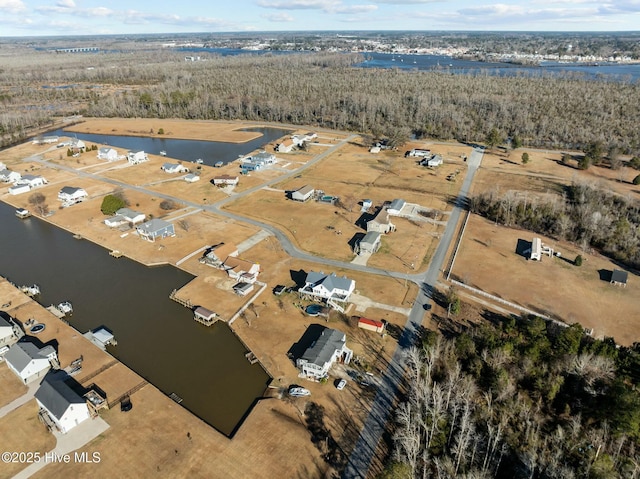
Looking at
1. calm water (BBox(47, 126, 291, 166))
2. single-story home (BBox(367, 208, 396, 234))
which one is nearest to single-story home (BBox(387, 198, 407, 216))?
single-story home (BBox(367, 208, 396, 234))

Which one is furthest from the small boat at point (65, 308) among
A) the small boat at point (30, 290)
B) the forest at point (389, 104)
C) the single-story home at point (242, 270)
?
the forest at point (389, 104)

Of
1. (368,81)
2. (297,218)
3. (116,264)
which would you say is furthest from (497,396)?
(368,81)

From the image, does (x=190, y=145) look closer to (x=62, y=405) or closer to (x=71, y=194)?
(x=71, y=194)

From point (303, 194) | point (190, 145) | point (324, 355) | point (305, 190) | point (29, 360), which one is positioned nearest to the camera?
point (29, 360)

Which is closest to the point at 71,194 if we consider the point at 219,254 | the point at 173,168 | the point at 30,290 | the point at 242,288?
the point at 173,168

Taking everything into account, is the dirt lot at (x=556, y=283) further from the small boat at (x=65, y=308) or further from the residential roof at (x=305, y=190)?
the small boat at (x=65, y=308)

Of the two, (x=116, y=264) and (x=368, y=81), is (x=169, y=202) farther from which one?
(x=368, y=81)

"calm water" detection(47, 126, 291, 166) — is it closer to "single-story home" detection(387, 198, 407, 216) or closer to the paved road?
"single-story home" detection(387, 198, 407, 216)
